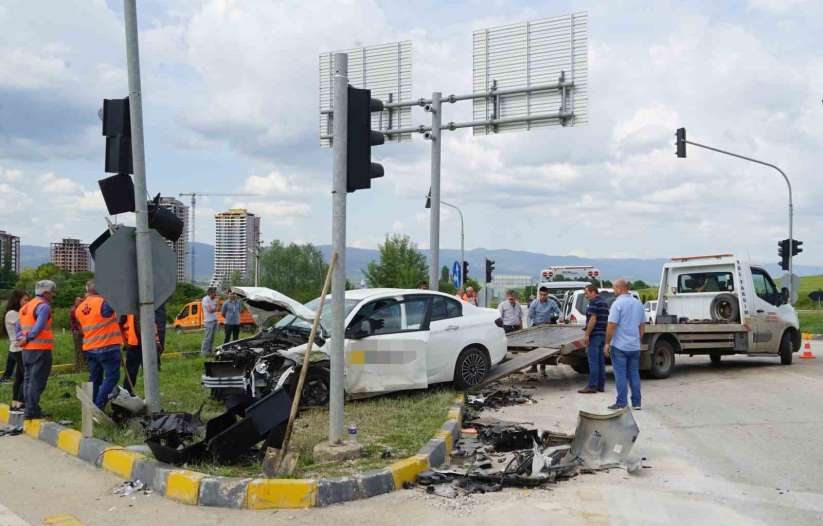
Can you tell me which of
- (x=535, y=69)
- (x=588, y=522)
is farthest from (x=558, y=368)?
(x=588, y=522)

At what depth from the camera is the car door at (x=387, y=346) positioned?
9.55m

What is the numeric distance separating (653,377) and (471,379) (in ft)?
14.1

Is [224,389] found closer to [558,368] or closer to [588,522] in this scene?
[588,522]

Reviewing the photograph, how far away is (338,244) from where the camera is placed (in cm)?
693

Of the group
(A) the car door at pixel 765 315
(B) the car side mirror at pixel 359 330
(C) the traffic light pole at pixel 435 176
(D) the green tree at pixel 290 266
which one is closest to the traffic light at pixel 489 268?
(C) the traffic light pole at pixel 435 176

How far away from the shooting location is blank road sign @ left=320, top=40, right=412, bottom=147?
17875 millimetres

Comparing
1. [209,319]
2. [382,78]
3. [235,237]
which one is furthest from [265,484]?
[235,237]

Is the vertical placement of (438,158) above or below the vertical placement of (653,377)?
above

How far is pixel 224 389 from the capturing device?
9680 millimetres

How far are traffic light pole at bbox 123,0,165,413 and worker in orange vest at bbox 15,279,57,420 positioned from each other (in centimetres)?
159

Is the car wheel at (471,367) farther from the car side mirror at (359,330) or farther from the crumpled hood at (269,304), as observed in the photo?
the crumpled hood at (269,304)

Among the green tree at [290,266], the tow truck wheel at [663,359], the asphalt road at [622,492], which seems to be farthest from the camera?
the green tree at [290,266]

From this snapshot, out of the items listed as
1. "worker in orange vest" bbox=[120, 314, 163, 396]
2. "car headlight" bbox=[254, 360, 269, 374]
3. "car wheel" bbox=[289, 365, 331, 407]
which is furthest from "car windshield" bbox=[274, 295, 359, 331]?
"worker in orange vest" bbox=[120, 314, 163, 396]

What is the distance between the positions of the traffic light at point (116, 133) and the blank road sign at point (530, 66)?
10.3 m
